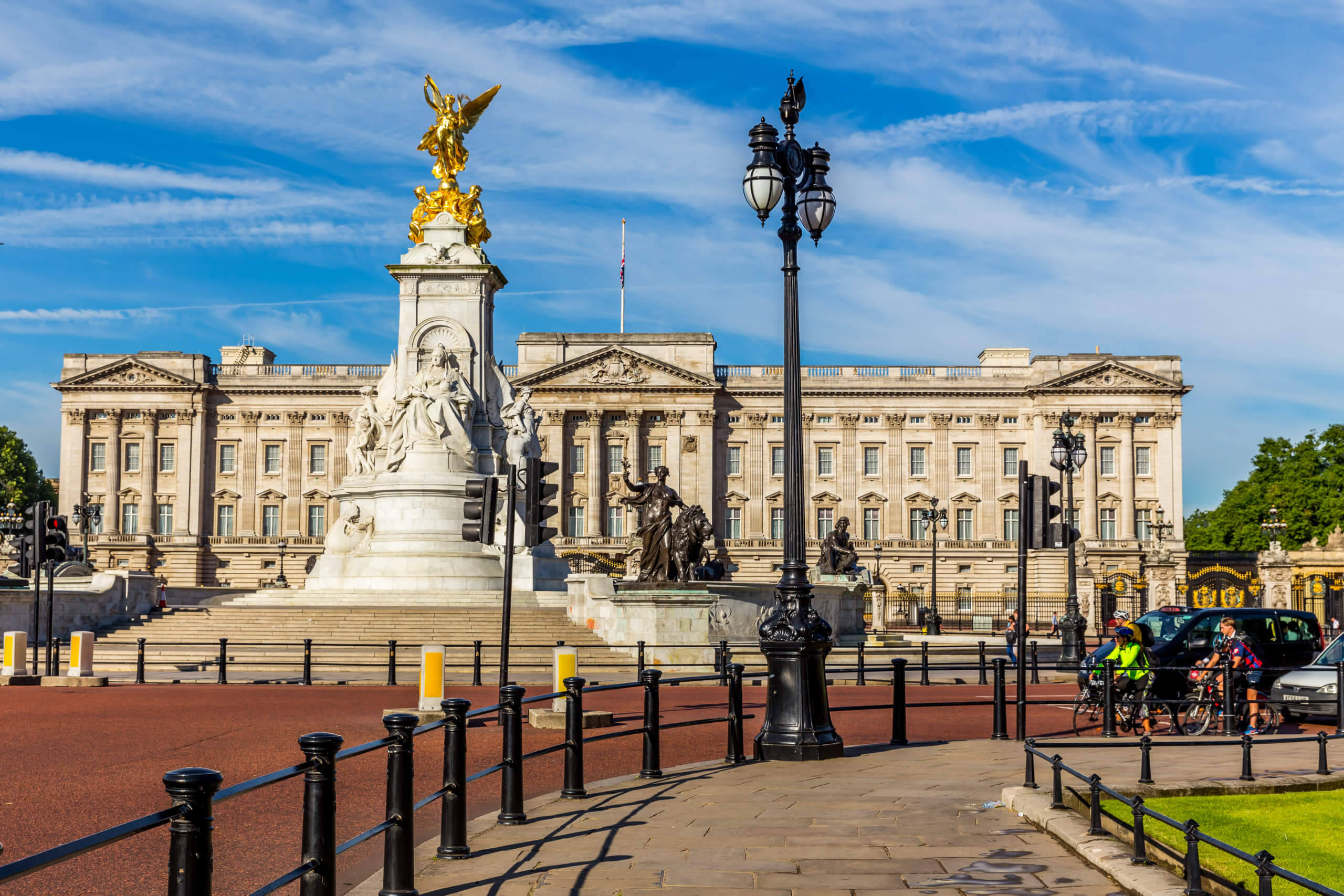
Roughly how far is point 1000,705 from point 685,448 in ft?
253

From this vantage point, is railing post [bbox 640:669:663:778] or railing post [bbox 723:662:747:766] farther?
railing post [bbox 723:662:747:766]

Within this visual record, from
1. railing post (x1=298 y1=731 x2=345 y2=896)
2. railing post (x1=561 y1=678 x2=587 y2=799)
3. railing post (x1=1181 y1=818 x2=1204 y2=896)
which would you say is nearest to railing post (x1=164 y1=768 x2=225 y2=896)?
railing post (x1=298 y1=731 x2=345 y2=896)

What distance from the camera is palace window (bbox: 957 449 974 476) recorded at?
9306 centimetres

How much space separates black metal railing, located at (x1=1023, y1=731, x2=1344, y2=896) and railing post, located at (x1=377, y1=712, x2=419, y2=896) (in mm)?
3644

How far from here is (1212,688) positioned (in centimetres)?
1709

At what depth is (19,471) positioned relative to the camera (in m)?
96.9

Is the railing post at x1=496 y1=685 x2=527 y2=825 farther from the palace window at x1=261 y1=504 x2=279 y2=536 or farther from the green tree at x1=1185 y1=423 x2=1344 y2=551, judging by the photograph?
the palace window at x1=261 y1=504 x2=279 y2=536

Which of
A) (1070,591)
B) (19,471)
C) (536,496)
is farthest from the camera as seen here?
(19,471)

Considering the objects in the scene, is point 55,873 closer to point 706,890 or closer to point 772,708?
point 706,890

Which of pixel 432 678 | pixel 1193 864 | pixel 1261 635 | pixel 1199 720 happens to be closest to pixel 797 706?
pixel 432 678

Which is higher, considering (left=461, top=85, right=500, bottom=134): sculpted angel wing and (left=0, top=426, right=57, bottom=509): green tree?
(left=461, top=85, right=500, bottom=134): sculpted angel wing

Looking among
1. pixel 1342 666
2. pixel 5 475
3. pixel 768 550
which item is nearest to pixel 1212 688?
pixel 1342 666

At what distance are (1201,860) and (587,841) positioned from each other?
3713mm

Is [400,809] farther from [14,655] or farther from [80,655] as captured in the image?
[14,655]
